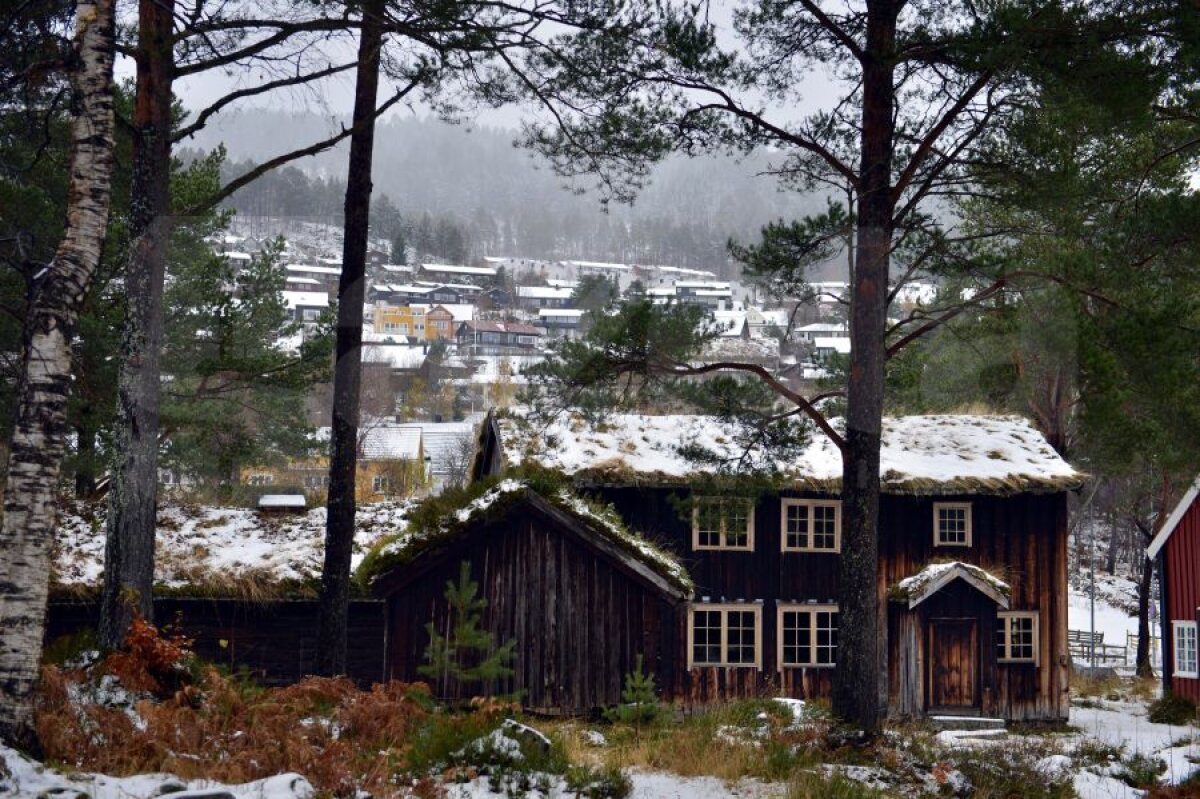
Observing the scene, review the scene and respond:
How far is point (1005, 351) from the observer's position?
95.5ft

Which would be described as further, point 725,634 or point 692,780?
point 725,634

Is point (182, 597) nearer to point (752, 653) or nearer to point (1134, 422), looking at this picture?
point (752, 653)

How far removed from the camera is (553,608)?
19.6 m

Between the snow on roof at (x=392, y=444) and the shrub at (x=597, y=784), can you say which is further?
the snow on roof at (x=392, y=444)

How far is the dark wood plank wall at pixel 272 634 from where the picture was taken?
18.4 metres

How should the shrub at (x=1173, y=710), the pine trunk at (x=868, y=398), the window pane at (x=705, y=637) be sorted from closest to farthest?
the pine trunk at (x=868, y=398) < the shrub at (x=1173, y=710) < the window pane at (x=705, y=637)

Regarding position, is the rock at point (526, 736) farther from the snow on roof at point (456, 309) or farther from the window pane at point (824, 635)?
the snow on roof at point (456, 309)

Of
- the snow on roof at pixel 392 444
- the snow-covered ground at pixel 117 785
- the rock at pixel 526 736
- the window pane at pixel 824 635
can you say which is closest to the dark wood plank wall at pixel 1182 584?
the window pane at pixel 824 635

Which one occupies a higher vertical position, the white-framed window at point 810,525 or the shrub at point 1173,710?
the white-framed window at point 810,525

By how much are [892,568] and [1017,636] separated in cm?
340

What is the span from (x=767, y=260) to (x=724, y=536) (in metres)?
10.0

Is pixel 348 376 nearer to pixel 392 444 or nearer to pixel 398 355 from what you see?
pixel 392 444

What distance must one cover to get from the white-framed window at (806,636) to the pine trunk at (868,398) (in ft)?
35.2

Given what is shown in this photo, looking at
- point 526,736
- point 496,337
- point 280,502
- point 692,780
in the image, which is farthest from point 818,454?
point 496,337
